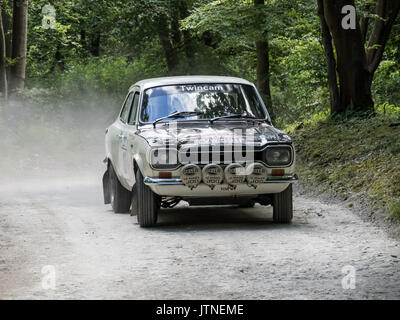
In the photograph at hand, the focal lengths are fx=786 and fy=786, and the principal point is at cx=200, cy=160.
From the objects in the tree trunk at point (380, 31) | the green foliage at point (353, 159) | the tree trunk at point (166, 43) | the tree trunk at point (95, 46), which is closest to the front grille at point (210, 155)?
the green foliage at point (353, 159)

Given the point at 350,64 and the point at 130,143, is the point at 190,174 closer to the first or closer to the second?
the point at 130,143

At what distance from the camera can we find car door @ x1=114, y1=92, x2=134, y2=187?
11158 millimetres

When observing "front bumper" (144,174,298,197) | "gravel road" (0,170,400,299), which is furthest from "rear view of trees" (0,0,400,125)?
"front bumper" (144,174,298,197)

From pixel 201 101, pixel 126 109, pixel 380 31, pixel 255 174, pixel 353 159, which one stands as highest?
pixel 380 31

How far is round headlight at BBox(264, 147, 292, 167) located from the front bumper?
0.56 ft

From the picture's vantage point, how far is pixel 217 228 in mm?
9859

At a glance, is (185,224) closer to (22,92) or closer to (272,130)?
(272,130)

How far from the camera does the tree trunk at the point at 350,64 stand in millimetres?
18047

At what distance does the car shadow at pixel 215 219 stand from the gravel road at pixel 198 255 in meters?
0.01

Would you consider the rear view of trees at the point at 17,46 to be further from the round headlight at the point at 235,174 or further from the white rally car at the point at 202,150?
the round headlight at the point at 235,174

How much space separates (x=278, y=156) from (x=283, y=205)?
74cm

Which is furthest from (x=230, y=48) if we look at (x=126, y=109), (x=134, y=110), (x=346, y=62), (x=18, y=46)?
(x=134, y=110)

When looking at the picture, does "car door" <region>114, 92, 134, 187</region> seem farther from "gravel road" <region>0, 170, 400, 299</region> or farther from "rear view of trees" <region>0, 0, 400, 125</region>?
"rear view of trees" <region>0, 0, 400, 125</region>

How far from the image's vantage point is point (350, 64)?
18.4 meters
